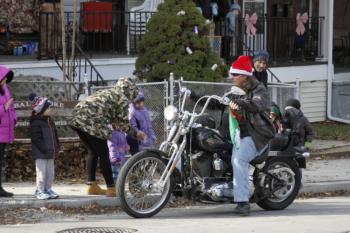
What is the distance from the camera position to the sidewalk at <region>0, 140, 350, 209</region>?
1017 cm

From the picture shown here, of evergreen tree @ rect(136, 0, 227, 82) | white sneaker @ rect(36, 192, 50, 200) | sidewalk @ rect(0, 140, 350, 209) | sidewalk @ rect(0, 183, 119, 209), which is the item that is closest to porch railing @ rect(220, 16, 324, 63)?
sidewalk @ rect(0, 140, 350, 209)

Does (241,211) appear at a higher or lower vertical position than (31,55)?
lower

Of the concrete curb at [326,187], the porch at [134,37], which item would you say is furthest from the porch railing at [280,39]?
the concrete curb at [326,187]

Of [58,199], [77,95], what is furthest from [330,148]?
[58,199]

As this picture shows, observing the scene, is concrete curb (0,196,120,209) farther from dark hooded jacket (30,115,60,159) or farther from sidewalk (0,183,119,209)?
dark hooded jacket (30,115,60,159)

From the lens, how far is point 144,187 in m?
9.39

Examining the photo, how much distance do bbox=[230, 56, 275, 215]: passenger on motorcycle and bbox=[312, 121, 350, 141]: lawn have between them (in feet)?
27.2

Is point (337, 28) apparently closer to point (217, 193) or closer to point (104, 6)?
point (104, 6)

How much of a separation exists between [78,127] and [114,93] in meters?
0.60

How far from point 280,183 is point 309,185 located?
1.99 metres

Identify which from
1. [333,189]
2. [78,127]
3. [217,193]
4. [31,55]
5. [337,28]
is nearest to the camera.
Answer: [217,193]

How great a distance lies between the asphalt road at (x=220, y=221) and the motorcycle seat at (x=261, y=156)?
2.07 ft

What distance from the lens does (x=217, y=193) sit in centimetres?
956

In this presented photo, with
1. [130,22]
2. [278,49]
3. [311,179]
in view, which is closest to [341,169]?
[311,179]
